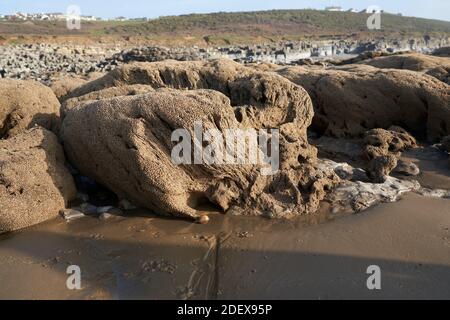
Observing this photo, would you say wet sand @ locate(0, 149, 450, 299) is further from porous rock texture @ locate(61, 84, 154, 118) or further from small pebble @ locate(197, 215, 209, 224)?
porous rock texture @ locate(61, 84, 154, 118)

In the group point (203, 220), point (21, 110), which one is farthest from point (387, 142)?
point (21, 110)

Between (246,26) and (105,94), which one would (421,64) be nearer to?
(105,94)

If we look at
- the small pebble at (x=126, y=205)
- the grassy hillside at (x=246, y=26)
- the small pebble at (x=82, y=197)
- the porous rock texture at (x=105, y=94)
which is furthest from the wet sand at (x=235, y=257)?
the grassy hillside at (x=246, y=26)

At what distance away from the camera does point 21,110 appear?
6973mm

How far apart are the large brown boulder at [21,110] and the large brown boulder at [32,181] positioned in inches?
36.4

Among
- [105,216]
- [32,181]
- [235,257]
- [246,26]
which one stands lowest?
[235,257]

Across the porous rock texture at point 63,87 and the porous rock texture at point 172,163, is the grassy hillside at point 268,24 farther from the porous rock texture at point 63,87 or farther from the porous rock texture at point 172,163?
the porous rock texture at point 172,163

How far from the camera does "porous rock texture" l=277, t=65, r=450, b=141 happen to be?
324 inches

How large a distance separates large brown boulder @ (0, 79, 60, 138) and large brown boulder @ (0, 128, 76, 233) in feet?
3.03

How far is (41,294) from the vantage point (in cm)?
393

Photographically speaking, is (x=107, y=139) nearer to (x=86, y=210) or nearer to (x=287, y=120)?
(x=86, y=210)

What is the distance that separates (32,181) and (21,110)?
2.07 m
